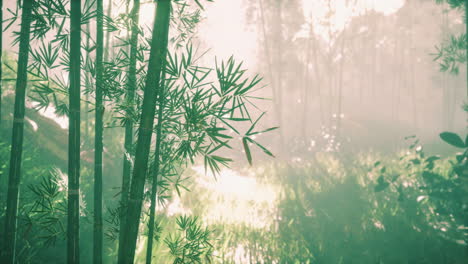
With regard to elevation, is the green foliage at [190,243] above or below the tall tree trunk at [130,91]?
below

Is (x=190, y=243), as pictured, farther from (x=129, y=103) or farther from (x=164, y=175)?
(x=129, y=103)

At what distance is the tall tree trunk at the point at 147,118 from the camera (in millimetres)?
1386

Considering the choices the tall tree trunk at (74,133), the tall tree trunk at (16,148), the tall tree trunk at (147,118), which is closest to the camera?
the tall tree trunk at (147,118)

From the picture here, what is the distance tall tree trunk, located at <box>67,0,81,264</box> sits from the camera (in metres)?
1.63

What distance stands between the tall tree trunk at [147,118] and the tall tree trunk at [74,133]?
1.43ft

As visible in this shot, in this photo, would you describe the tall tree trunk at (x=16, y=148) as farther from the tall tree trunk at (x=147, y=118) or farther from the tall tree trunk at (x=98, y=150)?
the tall tree trunk at (x=147, y=118)

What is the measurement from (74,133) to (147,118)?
0.63 meters

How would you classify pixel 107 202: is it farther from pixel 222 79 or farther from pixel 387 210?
pixel 387 210

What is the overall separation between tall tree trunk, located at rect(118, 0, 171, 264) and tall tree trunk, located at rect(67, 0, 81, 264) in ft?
1.43

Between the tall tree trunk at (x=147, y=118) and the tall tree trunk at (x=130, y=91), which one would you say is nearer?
the tall tree trunk at (x=147, y=118)

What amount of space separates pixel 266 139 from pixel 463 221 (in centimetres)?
1371

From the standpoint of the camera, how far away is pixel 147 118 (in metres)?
1.41

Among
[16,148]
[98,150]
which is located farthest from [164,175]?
[16,148]

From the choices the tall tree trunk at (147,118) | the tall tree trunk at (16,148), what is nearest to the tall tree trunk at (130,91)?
the tall tree trunk at (147,118)
